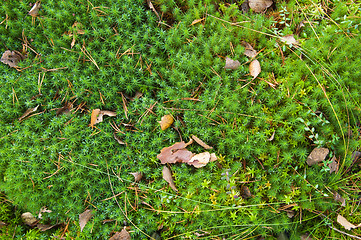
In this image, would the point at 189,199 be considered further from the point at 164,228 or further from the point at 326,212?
the point at 326,212

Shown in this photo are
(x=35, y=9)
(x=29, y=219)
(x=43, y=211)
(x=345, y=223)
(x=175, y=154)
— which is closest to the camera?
(x=345, y=223)

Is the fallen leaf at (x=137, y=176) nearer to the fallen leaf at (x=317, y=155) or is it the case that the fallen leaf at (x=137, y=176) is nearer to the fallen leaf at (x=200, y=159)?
the fallen leaf at (x=200, y=159)

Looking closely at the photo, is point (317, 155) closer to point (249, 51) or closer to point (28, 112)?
point (249, 51)

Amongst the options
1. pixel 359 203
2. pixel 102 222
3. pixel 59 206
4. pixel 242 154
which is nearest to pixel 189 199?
pixel 242 154

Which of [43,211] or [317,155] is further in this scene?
[43,211]

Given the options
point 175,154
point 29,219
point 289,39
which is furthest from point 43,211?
point 289,39

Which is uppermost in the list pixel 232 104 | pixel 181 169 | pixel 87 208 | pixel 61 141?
pixel 232 104
